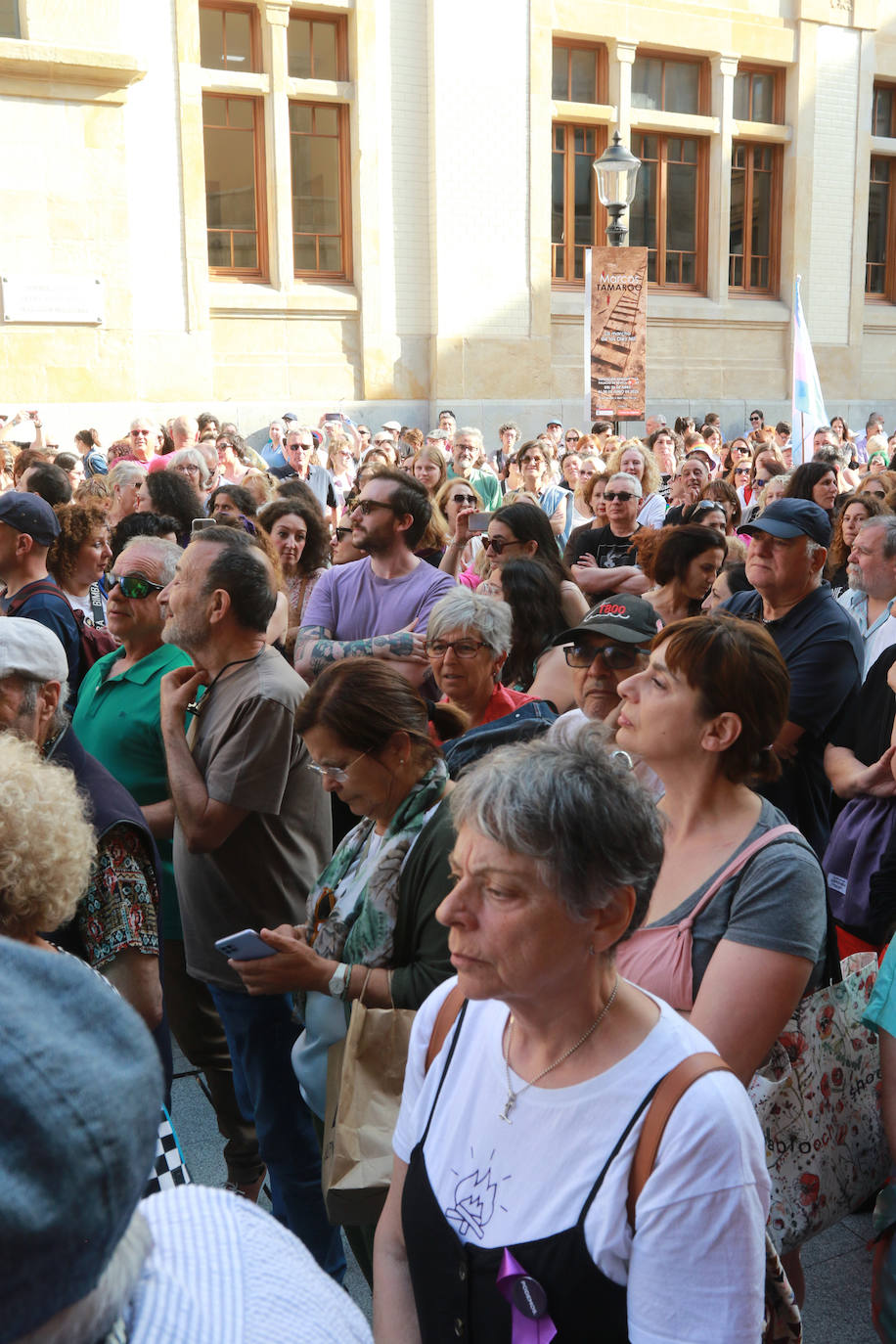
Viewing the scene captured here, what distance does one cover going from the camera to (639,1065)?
1.72 meters

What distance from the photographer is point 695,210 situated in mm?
23578

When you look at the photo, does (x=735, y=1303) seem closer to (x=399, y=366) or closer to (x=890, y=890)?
(x=890, y=890)

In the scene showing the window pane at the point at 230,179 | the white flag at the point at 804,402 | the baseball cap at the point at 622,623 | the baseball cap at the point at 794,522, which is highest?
the window pane at the point at 230,179

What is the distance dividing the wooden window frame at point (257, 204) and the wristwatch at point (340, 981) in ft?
59.4

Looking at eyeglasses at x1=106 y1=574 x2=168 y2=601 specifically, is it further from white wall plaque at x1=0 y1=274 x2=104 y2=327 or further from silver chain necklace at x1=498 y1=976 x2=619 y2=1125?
white wall plaque at x1=0 y1=274 x2=104 y2=327

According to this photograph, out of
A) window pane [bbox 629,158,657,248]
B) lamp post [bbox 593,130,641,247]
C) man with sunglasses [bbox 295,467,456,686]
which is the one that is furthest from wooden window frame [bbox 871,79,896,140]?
man with sunglasses [bbox 295,467,456,686]

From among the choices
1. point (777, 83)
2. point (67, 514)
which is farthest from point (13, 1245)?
point (777, 83)

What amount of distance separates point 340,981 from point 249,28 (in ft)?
64.8

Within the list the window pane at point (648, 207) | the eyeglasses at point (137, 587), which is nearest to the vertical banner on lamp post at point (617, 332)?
the eyeglasses at point (137, 587)

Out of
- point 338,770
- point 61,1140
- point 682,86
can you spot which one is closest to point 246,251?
point 682,86

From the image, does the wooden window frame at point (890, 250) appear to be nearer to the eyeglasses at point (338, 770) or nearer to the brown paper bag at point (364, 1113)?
the eyeglasses at point (338, 770)

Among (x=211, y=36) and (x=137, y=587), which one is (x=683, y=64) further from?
(x=137, y=587)

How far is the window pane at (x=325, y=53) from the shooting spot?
1941cm

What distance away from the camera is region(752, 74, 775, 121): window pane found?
23.5 m
